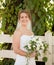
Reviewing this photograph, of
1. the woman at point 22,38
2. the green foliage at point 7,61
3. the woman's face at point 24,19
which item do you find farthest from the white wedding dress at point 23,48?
the green foliage at point 7,61

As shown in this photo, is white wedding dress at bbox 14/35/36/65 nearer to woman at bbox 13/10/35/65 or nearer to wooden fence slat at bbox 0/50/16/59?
woman at bbox 13/10/35/65

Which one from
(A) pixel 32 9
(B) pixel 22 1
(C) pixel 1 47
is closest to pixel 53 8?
(A) pixel 32 9

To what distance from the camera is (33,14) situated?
13.4 feet

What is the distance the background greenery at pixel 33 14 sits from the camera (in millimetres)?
4062

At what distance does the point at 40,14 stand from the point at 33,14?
111 mm

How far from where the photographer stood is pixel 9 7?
14.7ft

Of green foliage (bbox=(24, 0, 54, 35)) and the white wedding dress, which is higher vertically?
green foliage (bbox=(24, 0, 54, 35))

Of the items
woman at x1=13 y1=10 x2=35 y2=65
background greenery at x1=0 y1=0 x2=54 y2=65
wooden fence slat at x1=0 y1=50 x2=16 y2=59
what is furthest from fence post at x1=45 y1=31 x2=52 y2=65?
woman at x1=13 y1=10 x2=35 y2=65

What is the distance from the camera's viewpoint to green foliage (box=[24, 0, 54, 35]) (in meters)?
4.03

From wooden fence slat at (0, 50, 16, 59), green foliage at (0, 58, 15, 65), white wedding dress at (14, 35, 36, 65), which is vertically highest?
white wedding dress at (14, 35, 36, 65)

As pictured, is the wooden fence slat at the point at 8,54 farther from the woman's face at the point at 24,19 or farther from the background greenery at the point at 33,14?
the woman's face at the point at 24,19

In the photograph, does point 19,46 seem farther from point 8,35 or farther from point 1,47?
point 1,47

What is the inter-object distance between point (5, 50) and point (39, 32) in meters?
0.65

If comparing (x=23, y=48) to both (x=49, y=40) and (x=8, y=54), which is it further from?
(x=8, y=54)
